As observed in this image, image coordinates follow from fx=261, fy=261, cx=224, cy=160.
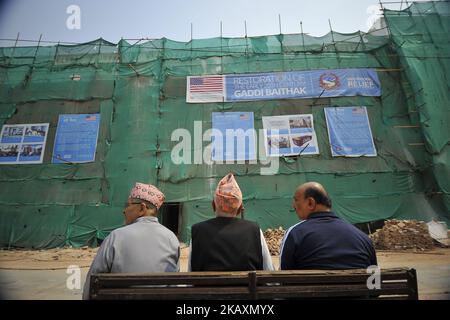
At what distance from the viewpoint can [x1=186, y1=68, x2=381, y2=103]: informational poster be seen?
1317cm

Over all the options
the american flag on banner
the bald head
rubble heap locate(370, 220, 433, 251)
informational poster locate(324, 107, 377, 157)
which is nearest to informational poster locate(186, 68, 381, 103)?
the american flag on banner

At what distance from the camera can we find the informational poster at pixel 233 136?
12312 mm

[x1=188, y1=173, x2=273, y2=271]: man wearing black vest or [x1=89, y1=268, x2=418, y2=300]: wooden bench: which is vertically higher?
[x1=188, y1=173, x2=273, y2=271]: man wearing black vest

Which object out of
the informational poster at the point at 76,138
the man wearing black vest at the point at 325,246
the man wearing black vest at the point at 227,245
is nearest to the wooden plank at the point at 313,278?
the man wearing black vest at the point at 325,246

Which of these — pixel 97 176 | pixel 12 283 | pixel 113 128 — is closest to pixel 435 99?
pixel 113 128

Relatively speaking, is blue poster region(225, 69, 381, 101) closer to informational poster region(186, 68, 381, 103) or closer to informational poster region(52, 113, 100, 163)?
informational poster region(186, 68, 381, 103)

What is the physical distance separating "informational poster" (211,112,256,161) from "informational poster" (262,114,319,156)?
76cm

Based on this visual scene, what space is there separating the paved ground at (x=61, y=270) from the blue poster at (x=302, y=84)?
304 inches

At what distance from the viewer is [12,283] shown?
6281 millimetres

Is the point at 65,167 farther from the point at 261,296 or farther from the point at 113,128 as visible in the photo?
the point at 261,296

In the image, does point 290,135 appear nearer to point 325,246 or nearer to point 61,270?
point 61,270

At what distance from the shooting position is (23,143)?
507 inches

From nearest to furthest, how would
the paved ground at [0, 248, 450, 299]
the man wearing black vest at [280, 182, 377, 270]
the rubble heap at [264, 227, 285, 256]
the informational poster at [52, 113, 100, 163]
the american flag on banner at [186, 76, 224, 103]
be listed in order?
the man wearing black vest at [280, 182, 377, 270], the paved ground at [0, 248, 450, 299], the rubble heap at [264, 227, 285, 256], the informational poster at [52, 113, 100, 163], the american flag on banner at [186, 76, 224, 103]
